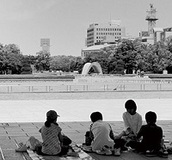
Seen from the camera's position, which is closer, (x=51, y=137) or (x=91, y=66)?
(x=51, y=137)

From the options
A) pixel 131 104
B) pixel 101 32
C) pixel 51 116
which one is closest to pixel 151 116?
pixel 131 104

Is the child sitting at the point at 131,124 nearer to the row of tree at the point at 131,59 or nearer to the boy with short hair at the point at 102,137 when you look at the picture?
the boy with short hair at the point at 102,137

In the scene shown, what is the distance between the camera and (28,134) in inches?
398

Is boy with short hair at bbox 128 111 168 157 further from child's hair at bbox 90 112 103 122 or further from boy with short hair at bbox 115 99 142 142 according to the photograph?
child's hair at bbox 90 112 103 122

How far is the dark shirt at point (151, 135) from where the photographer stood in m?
7.28

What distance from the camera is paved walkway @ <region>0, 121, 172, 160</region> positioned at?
736 cm

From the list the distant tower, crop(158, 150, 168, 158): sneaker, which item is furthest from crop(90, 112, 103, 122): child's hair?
the distant tower

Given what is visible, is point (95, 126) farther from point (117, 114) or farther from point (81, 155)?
point (117, 114)

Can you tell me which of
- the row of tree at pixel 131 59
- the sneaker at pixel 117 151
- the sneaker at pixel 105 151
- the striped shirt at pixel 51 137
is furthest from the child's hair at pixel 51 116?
the row of tree at pixel 131 59

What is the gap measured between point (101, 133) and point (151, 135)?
2.91ft

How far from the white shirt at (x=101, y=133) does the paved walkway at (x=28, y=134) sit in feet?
0.84

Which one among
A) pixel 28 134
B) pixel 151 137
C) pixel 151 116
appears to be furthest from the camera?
pixel 28 134

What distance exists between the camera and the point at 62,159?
7.12 m

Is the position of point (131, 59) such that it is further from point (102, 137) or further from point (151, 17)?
point (151, 17)
